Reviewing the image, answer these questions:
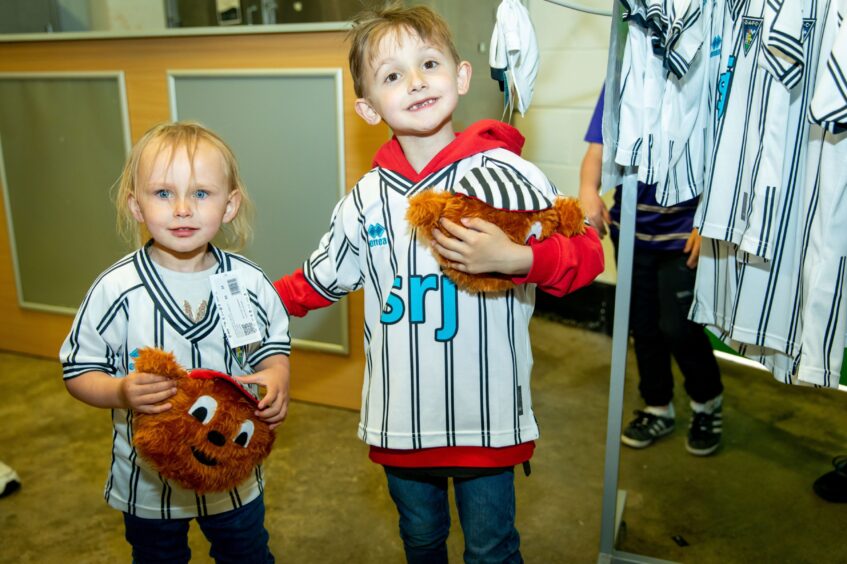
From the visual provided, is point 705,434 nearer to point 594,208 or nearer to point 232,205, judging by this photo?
point 594,208

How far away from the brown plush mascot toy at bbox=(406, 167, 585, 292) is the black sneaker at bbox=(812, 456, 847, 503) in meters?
1.41

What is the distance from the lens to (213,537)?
1.33 m

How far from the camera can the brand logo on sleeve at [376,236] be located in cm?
120

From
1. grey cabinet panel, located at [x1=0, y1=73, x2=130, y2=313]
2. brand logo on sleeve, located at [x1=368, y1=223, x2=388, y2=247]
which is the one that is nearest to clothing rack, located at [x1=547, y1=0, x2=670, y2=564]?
brand logo on sleeve, located at [x1=368, y1=223, x2=388, y2=247]

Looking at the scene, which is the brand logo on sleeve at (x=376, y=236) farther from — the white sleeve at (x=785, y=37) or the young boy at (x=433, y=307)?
the white sleeve at (x=785, y=37)

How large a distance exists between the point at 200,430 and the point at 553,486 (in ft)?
4.09

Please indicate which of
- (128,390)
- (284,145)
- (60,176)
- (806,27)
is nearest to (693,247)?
(806,27)

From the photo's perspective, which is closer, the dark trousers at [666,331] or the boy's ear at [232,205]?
the boy's ear at [232,205]

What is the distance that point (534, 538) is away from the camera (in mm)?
1847

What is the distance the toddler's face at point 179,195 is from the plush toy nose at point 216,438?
0.29 meters

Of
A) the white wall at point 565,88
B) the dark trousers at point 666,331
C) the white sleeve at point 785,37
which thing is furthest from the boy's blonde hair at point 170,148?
the white wall at point 565,88

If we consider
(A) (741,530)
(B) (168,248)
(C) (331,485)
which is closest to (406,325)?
(B) (168,248)

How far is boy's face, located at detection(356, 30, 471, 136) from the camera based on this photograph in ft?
3.78

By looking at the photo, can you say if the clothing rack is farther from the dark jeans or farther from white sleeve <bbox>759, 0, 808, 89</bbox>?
the dark jeans
